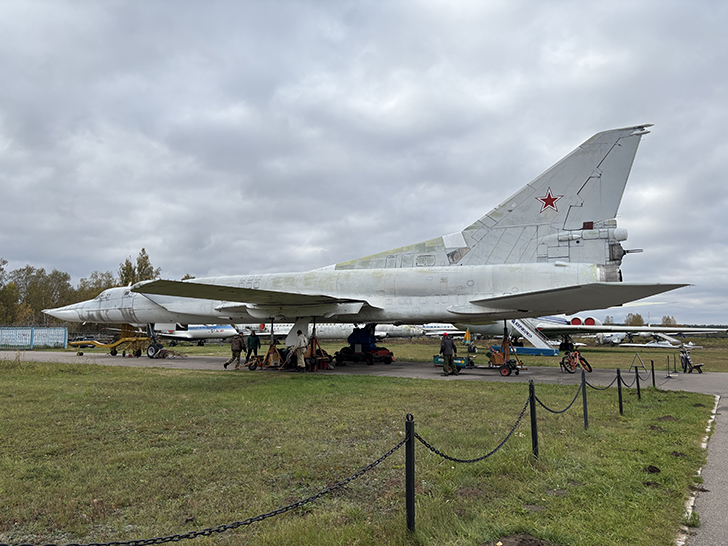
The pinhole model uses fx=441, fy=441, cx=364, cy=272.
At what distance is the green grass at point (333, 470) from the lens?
328 cm

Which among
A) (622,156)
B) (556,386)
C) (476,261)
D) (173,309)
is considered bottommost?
(556,386)

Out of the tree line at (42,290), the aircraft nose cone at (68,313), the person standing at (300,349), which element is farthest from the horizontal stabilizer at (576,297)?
the tree line at (42,290)

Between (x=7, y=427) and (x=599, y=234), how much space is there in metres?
13.3

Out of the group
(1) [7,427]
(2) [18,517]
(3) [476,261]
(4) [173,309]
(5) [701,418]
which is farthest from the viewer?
(4) [173,309]

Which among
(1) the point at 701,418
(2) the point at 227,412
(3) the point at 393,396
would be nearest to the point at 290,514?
(2) the point at 227,412

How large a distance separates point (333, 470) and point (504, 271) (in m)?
9.74

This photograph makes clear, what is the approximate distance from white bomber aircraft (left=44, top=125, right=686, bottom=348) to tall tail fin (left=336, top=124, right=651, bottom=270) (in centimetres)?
3

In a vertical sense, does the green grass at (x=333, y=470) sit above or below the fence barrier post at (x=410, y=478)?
below

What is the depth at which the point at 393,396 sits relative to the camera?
9242 millimetres

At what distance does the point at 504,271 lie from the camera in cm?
1295

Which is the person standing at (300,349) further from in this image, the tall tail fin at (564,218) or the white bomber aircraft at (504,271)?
the tall tail fin at (564,218)

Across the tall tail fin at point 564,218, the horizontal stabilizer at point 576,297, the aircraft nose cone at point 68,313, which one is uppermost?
the tall tail fin at point 564,218

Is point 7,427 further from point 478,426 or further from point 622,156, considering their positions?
point 622,156

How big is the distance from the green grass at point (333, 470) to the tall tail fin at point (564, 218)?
16.4 feet
